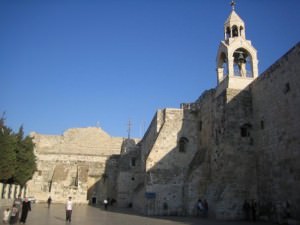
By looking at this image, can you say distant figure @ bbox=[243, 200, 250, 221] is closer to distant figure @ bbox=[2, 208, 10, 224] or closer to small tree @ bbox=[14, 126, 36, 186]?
distant figure @ bbox=[2, 208, 10, 224]

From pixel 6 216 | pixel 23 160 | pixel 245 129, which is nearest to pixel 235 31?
pixel 245 129

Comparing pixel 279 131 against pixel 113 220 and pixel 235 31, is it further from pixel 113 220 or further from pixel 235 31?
pixel 113 220

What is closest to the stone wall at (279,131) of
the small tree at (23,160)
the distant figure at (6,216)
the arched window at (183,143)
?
the arched window at (183,143)

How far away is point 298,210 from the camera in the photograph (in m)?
13.1

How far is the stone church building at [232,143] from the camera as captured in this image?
14680mm

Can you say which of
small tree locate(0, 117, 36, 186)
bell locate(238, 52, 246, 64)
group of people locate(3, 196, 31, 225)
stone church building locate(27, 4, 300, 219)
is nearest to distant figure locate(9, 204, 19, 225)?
group of people locate(3, 196, 31, 225)

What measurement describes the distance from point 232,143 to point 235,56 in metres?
6.65

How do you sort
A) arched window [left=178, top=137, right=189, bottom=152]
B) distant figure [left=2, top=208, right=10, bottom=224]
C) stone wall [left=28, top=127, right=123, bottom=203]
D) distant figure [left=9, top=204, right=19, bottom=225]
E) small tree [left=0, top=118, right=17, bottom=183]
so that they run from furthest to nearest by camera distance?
stone wall [left=28, top=127, right=123, bottom=203] → small tree [left=0, top=118, right=17, bottom=183] → arched window [left=178, top=137, right=189, bottom=152] → distant figure [left=2, top=208, right=10, bottom=224] → distant figure [left=9, top=204, right=19, bottom=225]

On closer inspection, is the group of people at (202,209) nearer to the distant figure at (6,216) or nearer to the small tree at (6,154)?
the distant figure at (6,216)

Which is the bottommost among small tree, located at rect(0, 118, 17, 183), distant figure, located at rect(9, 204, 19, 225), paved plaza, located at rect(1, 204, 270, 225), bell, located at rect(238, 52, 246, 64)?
paved plaza, located at rect(1, 204, 270, 225)

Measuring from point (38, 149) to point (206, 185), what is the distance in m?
26.4

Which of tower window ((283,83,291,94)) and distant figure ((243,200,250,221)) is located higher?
tower window ((283,83,291,94))

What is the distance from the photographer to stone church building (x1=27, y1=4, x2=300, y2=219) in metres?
14.7

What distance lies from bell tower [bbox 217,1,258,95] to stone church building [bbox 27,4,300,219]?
6cm
